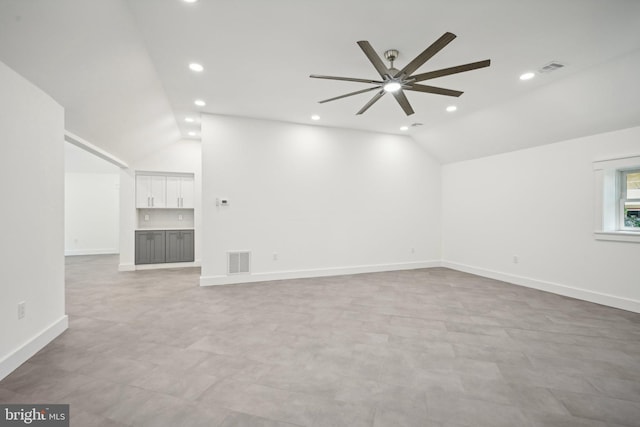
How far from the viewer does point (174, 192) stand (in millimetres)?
7012

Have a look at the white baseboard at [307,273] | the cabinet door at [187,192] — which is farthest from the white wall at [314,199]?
the cabinet door at [187,192]

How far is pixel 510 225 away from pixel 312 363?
4967mm

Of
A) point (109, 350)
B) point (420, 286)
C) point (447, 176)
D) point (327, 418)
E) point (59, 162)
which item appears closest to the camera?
point (327, 418)

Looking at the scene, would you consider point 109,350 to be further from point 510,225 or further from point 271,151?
point 510,225

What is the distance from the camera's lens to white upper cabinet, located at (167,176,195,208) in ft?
22.9

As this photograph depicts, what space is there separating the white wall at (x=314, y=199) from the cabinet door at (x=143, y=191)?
2699 mm

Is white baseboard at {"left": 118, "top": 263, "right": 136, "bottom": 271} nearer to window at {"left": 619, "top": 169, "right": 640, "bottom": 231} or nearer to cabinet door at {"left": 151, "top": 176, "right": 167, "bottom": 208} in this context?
cabinet door at {"left": 151, "top": 176, "right": 167, "bottom": 208}

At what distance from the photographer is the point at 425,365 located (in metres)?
2.46

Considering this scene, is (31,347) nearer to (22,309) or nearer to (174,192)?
(22,309)

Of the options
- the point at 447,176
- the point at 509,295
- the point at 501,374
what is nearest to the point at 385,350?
the point at 501,374

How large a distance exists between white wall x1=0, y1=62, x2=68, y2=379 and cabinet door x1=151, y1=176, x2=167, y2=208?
3799 millimetres

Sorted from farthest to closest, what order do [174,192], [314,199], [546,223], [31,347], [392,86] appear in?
[174,192] < [314,199] < [546,223] < [392,86] < [31,347]

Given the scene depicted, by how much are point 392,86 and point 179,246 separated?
6.21 m

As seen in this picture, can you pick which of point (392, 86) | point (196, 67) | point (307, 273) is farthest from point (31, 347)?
point (392, 86)
